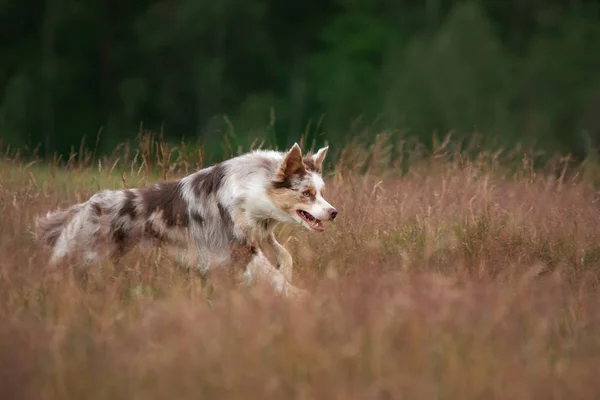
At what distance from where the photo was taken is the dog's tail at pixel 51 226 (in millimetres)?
6840

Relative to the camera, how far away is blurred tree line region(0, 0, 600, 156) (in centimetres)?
2456

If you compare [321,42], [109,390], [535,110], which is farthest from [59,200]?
[321,42]

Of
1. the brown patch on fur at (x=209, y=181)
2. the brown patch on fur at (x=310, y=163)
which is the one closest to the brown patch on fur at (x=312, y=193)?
the brown patch on fur at (x=310, y=163)

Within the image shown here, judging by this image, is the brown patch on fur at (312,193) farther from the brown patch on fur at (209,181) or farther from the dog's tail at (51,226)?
the dog's tail at (51,226)

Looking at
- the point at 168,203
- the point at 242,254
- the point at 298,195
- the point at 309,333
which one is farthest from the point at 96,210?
the point at 309,333

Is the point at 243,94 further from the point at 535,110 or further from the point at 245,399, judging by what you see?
the point at 245,399

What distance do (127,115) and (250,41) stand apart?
497 centimetres

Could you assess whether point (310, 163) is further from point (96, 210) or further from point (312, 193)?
point (96, 210)

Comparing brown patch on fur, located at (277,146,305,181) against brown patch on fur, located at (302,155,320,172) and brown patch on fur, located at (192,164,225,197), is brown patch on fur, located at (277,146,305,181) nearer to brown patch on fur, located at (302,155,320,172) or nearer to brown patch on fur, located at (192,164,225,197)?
brown patch on fur, located at (302,155,320,172)

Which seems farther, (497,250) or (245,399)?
(497,250)

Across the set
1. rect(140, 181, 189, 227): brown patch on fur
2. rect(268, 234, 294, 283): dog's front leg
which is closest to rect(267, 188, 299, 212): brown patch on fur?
rect(268, 234, 294, 283): dog's front leg

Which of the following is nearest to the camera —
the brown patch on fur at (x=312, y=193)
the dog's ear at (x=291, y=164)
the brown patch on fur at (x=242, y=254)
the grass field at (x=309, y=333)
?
the grass field at (x=309, y=333)

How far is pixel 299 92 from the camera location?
27.1 meters

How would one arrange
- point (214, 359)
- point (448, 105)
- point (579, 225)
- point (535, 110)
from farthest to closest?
point (535, 110) → point (448, 105) → point (579, 225) → point (214, 359)
